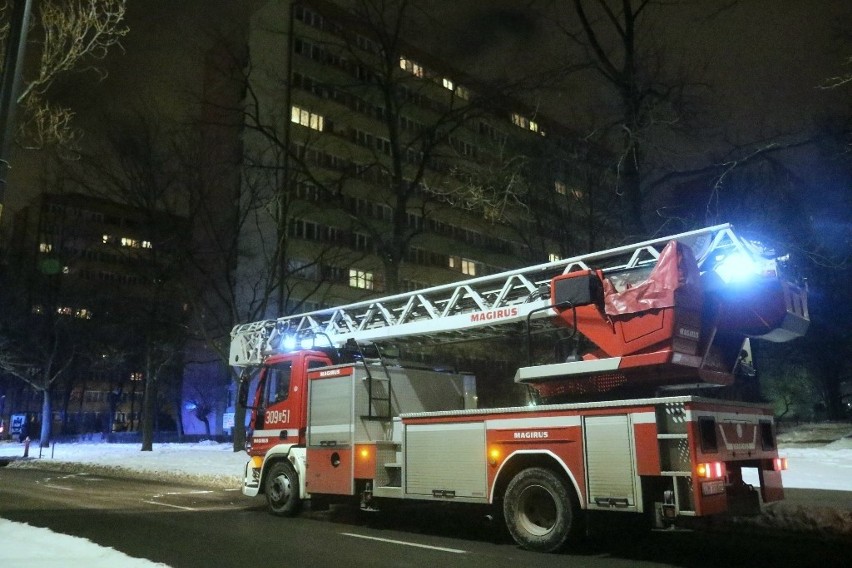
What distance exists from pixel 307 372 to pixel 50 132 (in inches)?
234

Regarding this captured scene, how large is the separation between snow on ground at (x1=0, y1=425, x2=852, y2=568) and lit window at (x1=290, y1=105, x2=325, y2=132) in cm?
2945

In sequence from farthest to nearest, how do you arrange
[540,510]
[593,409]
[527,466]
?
[527,466] < [540,510] < [593,409]

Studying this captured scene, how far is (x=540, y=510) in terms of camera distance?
8211mm

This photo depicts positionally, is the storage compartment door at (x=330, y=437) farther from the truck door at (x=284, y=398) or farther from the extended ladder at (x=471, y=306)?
the extended ladder at (x=471, y=306)

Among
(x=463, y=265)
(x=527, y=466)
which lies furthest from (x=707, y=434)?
(x=463, y=265)

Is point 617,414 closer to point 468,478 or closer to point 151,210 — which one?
point 468,478

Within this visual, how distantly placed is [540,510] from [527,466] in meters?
0.53

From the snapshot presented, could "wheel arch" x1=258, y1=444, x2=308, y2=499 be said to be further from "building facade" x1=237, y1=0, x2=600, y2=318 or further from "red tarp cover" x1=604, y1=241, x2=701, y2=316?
"building facade" x1=237, y1=0, x2=600, y2=318

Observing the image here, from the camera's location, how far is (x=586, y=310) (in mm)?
8703

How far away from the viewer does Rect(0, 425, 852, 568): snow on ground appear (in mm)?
6965

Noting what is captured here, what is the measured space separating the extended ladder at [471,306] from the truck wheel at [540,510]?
2.19m

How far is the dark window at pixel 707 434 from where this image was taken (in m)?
7.08

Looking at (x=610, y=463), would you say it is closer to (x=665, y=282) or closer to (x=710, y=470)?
(x=710, y=470)

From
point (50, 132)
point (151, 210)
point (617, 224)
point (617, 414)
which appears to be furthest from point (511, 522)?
point (151, 210)
